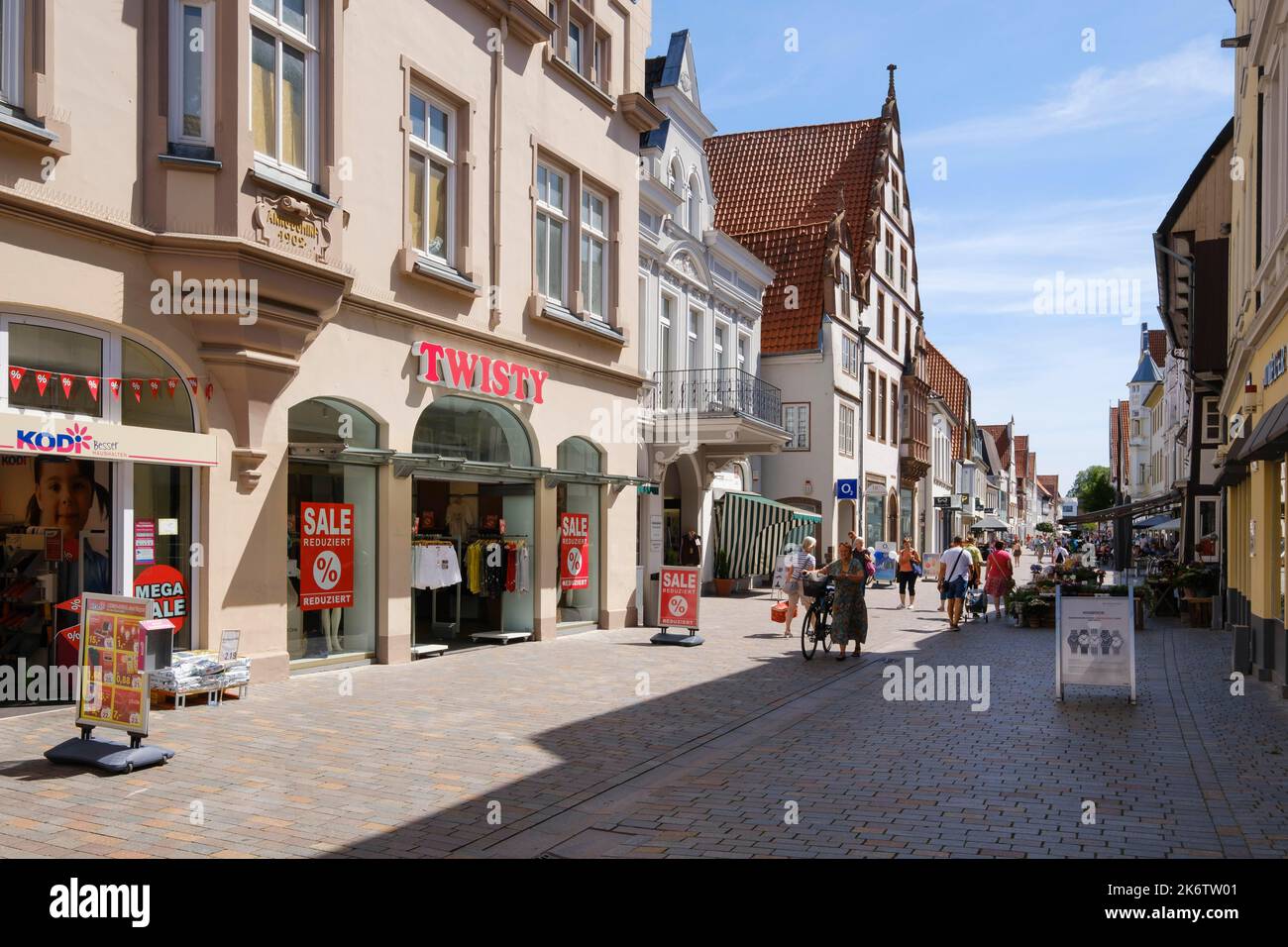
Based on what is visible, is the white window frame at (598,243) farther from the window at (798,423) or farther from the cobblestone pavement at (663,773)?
the window at (798,423)

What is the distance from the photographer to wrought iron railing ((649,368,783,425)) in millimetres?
24359

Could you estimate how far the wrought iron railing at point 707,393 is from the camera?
959 inches

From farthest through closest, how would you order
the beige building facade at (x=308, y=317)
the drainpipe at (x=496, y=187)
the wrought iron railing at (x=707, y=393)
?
the wrought iron railing at (x=707, y=393), the drainpipe at (x=496, y=187), the beige building facade at (x=308, y=317)

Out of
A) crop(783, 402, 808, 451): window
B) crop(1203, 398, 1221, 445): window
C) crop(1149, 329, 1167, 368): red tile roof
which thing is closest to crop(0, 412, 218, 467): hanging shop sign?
crop(1203, 398, 1221, 445): window

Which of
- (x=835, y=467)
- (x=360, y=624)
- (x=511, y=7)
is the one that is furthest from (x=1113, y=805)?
(x=835, y=467)

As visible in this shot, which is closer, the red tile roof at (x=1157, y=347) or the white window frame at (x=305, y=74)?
the white window frame at (x=305, y=74)

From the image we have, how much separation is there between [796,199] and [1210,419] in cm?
1819

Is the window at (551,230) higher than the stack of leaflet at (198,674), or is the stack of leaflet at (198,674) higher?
the window at (551,230)

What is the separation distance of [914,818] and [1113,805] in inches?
54.5

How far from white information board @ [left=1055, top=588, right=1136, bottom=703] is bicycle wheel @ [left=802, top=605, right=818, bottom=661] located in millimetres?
4094

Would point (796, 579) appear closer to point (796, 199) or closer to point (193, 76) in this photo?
point (193, 76)

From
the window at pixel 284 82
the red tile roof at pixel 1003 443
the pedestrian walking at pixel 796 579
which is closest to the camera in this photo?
the window at pixel 284 82

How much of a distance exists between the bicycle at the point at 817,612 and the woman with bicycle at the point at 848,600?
14 centimetres

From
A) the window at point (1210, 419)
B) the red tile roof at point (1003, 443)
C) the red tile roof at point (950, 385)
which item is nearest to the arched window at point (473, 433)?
the window at point (1210, 419)
